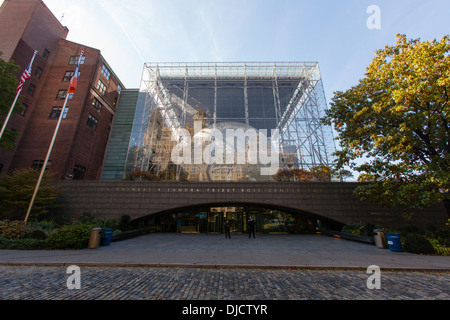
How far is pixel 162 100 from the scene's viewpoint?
3269 centimetres

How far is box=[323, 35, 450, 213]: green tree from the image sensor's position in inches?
400

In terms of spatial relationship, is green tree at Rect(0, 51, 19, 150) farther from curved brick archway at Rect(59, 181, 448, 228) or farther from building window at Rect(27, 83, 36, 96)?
building window at Rect(27, 83, 36, 96)

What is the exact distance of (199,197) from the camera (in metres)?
19.0

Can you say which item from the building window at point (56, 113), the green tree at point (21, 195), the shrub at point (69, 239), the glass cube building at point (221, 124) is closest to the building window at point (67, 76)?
the building window at point (56, 113)

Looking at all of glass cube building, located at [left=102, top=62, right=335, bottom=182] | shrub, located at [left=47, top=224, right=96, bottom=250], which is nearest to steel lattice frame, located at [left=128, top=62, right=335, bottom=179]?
glass cube building, located at [left=102, top=62, right=335, bottom=182]

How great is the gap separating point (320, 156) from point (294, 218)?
36.3 feet

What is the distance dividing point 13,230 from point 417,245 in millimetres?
23896

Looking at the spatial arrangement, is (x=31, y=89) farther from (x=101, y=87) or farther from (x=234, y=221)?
(x=234, y=221)

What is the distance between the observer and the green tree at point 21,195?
15.1 m

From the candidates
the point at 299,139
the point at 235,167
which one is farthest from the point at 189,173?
the point at 299,139

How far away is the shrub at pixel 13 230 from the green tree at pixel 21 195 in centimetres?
375

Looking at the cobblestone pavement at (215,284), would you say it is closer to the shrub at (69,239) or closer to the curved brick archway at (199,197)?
the shrub at (69,239)

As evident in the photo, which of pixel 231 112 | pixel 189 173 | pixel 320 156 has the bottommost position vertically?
pixel 189 173
